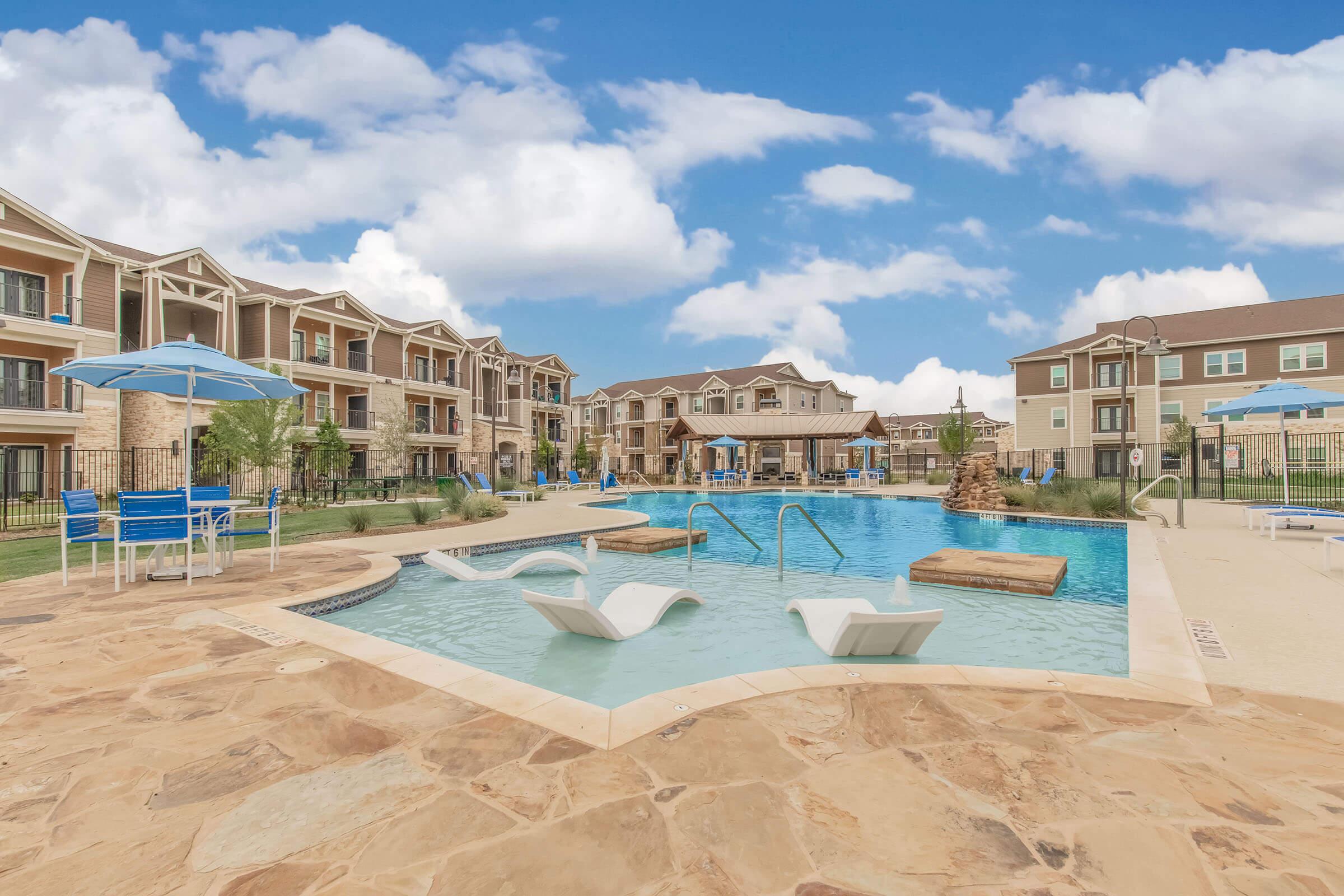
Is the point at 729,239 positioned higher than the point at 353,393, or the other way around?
the point at 729,239

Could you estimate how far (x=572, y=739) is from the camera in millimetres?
2965

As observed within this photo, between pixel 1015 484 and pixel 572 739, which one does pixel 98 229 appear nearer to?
pixel 572 739

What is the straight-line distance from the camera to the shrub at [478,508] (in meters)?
14.6

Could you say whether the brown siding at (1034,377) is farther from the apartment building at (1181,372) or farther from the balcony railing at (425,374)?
the balcony railing at (425,374)

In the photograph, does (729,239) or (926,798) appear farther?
(729,239)

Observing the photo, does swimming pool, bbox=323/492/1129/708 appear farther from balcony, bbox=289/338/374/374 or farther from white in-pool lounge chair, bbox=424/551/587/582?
balcony, bbox=289/338/374/374

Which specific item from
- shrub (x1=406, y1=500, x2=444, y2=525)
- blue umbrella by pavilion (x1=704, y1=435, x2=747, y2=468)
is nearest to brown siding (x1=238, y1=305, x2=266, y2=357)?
shrub (x1=406, y1=500, x2=444, y2=525)

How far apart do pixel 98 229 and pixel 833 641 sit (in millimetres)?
31034

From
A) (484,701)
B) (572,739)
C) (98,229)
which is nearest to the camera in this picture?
(572,739)

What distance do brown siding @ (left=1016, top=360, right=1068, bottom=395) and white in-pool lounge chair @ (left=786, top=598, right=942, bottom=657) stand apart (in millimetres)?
39364

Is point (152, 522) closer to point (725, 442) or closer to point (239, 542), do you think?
point (239, 542)

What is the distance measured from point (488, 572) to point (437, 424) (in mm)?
29497

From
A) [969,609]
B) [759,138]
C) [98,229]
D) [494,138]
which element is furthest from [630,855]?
[98,229]

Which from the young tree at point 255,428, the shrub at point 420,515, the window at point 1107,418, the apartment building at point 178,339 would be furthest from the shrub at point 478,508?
the window at point 1107,418
